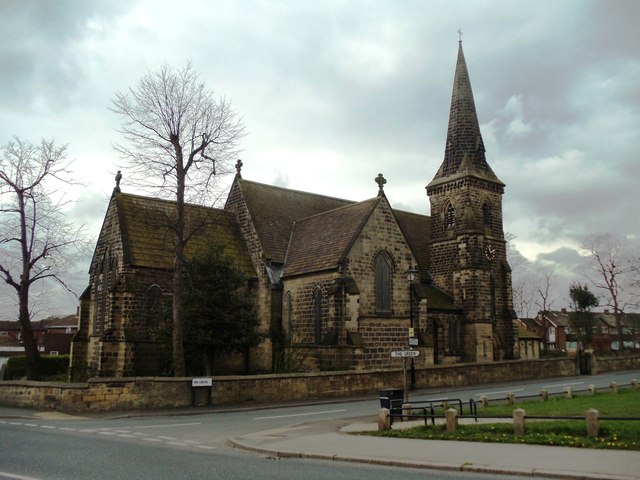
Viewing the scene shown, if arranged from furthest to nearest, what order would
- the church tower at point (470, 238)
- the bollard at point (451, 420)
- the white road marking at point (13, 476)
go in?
the church tower at point (470, 238)
the bollard at point (451, 420)
the white road marking at point (13, 476)

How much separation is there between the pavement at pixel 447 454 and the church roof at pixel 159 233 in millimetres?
14998

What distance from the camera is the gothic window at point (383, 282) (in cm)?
3153

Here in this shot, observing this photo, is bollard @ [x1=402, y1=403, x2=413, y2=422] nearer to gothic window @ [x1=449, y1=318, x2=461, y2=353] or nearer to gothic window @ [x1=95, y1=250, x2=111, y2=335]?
gothic window @ [x1=95, y1=250, x2=111, y2=335]

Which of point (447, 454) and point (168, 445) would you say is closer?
point (447, 454)

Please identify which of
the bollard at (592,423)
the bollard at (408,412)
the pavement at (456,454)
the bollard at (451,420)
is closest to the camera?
the pavement at (456,454)

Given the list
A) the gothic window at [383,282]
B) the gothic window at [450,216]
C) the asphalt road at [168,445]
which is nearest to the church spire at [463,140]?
the gothic window at [450,216]

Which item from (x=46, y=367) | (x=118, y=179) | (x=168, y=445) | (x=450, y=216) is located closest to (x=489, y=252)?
(x=450, y=216)

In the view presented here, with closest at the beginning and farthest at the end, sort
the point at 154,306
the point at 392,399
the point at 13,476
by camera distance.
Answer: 1. the point at 13,476
2. the point at 392,399
3. the point at 154,306

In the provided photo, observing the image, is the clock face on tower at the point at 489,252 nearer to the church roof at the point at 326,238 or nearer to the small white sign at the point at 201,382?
the church roof at the point at 326,238

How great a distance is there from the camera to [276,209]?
124 feet

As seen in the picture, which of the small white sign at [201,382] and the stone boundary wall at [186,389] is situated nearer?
the stone boundary wall at [186,389]

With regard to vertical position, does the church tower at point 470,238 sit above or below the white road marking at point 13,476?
above

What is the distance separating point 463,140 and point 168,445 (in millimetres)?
35656

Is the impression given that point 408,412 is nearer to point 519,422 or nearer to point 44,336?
point 519,422
